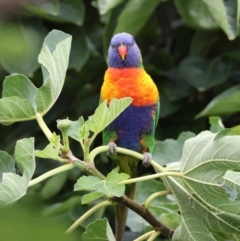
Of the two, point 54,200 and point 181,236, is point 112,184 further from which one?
point 54,200

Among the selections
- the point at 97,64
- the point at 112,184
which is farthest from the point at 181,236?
the point at 97,64

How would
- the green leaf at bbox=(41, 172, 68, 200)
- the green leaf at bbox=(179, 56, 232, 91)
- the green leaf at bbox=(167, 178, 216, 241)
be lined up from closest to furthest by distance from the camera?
the green leaf at bbox=(167, 178, 216, 241) → the green leaf at bbox=(41, 172, 68, 200) → the green leaf at bbox=(179, 56, 232, 91)

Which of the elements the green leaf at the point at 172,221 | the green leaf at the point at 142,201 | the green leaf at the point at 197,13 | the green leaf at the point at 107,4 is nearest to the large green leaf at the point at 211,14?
the green leaf at the point at 197,13

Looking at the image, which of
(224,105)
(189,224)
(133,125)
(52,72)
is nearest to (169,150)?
(133,125)

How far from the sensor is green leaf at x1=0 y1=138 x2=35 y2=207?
0.51m

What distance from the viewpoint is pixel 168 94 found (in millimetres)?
1537

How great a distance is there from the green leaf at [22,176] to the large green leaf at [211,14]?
2.71 feet

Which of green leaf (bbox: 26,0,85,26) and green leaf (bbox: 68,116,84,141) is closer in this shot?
green leaf (bbox: 68,116,84,141)

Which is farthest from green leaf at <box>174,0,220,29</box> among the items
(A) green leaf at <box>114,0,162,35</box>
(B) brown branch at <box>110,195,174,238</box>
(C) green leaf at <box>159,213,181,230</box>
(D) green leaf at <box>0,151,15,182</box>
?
(D) green leaf at <box>0,151,15,182</box>

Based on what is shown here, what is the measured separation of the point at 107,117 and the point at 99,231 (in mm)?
186

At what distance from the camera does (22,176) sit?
1.86ft

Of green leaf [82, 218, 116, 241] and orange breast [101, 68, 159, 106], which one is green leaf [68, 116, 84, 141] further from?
orange breast [101, 68, 159, 106]

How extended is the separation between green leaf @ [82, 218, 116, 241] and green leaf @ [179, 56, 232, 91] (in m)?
0.86

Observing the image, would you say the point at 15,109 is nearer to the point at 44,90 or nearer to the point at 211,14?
the point at 44,90
